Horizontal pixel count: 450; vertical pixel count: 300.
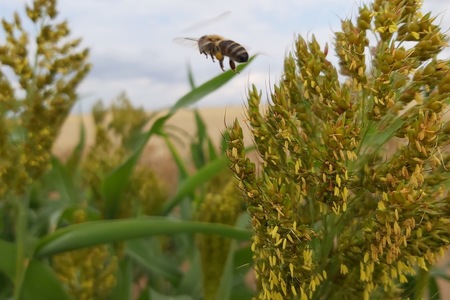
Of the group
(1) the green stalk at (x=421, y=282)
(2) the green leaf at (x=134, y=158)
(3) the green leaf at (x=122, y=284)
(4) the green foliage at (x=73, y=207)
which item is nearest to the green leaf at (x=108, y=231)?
(4) the green foliage at (x=73, y=207)

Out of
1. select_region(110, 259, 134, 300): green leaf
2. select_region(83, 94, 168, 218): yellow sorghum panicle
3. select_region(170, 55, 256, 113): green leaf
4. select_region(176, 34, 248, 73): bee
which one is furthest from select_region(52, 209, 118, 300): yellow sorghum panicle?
select_region(176, 34, 248, 73): bee

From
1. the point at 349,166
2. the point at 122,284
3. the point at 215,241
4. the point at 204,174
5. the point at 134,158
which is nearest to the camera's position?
the point at 349,166

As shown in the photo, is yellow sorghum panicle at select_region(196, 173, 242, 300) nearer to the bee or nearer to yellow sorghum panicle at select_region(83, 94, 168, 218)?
the bee

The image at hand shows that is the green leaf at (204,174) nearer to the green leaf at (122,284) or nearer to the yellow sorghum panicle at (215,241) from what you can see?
the green leaf at (122,284)

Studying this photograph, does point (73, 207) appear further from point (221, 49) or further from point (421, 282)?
point (421, 282)

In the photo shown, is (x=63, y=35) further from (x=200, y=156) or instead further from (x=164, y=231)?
(x=200, y=156)

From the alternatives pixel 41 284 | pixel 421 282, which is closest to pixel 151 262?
pixel 41 284
